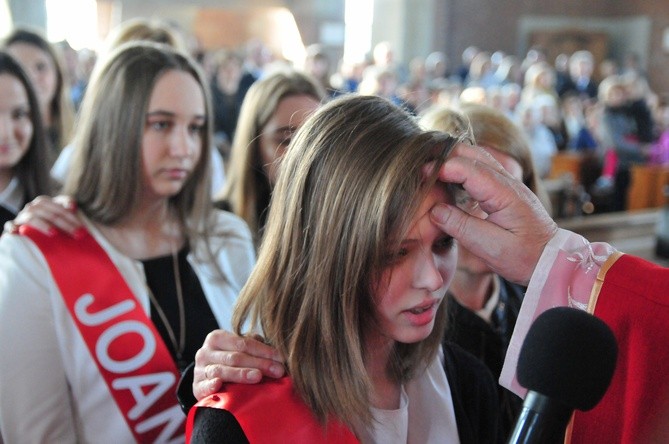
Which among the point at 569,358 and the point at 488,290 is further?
the point at 488,290

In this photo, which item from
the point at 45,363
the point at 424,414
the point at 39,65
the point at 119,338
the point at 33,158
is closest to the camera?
the point at 424,414

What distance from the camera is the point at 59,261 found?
1.86 metres

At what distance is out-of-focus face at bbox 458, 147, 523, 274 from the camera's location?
1.93m

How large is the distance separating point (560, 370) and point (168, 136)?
1475mm

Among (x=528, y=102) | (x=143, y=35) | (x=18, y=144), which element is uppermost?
(x=143, y=35)

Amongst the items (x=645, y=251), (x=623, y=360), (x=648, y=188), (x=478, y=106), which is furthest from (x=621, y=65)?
(x=623, y=360)

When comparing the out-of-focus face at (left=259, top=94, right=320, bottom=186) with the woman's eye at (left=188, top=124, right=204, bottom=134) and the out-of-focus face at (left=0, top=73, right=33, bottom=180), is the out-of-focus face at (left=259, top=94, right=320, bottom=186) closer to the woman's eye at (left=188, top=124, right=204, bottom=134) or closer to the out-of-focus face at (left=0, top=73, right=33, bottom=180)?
the woman's eye at (left=188, top=124, right=204, bottom=134)

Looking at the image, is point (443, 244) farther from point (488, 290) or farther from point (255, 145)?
point (255, 145)

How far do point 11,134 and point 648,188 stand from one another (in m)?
6.76

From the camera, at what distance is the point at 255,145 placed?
8.65ft

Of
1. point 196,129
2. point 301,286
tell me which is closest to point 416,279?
point 301,286

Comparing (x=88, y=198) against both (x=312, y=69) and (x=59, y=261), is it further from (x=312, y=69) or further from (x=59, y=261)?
(x=312, y=69)

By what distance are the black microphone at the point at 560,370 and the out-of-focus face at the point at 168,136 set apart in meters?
1.38

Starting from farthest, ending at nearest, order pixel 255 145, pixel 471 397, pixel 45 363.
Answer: pixel 255 145, pixel 45 363, pixel 471 397
